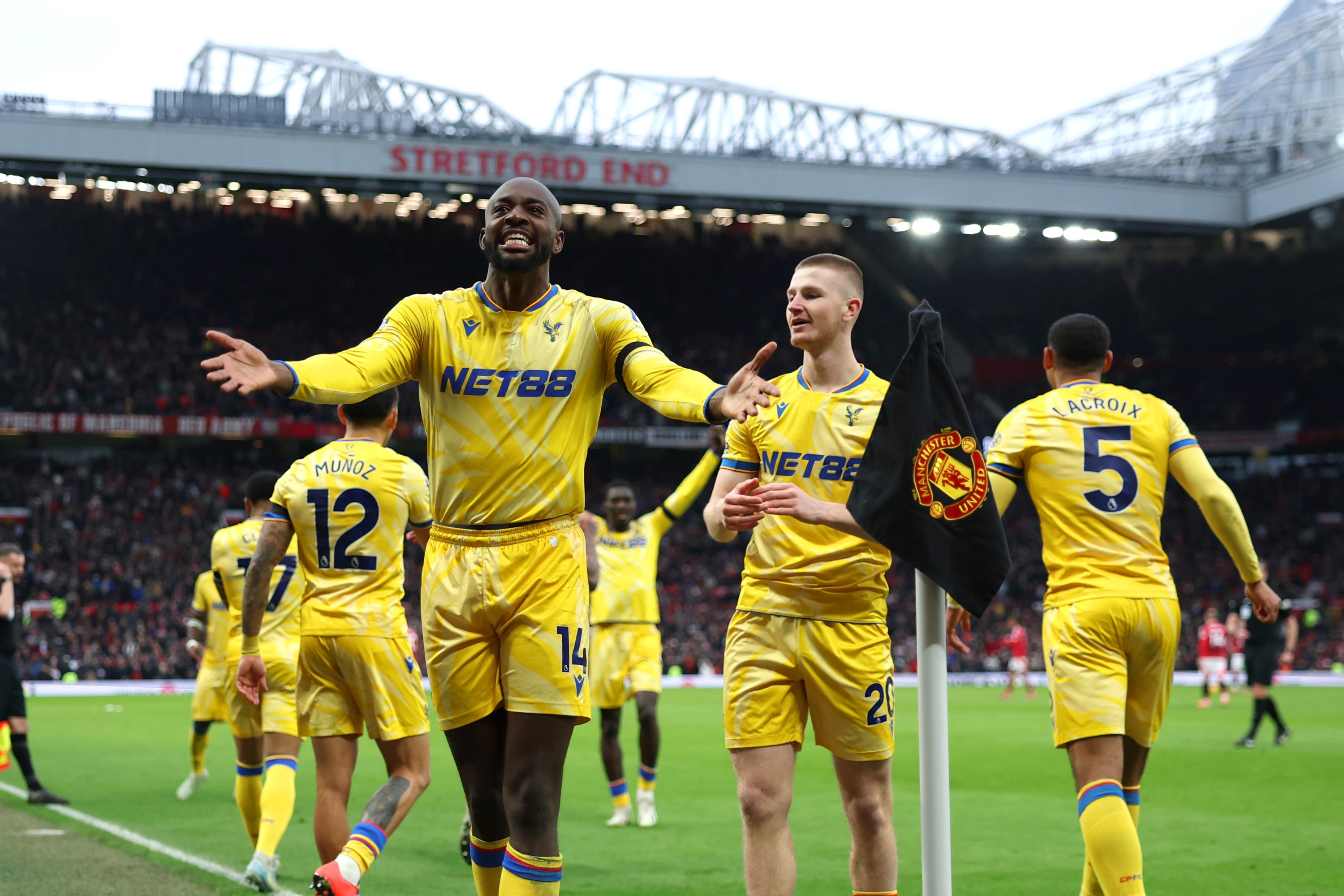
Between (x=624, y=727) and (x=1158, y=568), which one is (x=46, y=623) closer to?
(x=624, y=727)

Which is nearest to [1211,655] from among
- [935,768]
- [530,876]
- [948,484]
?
[948,484]

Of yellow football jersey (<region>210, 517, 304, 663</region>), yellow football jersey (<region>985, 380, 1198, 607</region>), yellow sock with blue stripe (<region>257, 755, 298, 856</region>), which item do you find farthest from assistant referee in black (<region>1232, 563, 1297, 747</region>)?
yellow sock with blue stripe (<region>257, 755, 298, 856</region>)

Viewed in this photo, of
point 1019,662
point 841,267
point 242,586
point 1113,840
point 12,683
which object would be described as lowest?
point 1019,662

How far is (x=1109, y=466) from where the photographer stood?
18.0ft

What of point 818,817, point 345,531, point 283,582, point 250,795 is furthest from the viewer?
point 818,817

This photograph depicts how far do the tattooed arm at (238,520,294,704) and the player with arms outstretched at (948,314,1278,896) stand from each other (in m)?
3.19

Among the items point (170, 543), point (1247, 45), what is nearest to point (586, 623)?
point (170, 543)

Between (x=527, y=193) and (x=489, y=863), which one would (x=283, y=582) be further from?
(x=527, y=193)

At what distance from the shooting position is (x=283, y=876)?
7379 millimetres

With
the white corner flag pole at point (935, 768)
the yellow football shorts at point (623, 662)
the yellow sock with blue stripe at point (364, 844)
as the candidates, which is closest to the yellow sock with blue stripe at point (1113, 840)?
the white corner flag pole at point (935, 768)

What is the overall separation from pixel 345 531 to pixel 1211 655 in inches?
826

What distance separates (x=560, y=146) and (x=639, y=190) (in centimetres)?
251

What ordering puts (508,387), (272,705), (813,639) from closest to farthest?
1. (508,387)
2. (813,639)
3. (272,705)

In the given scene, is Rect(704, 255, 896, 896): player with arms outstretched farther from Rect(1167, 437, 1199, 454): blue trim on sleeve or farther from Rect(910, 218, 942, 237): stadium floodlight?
Rect(910, 218, 942, 237): stadium floodlight
